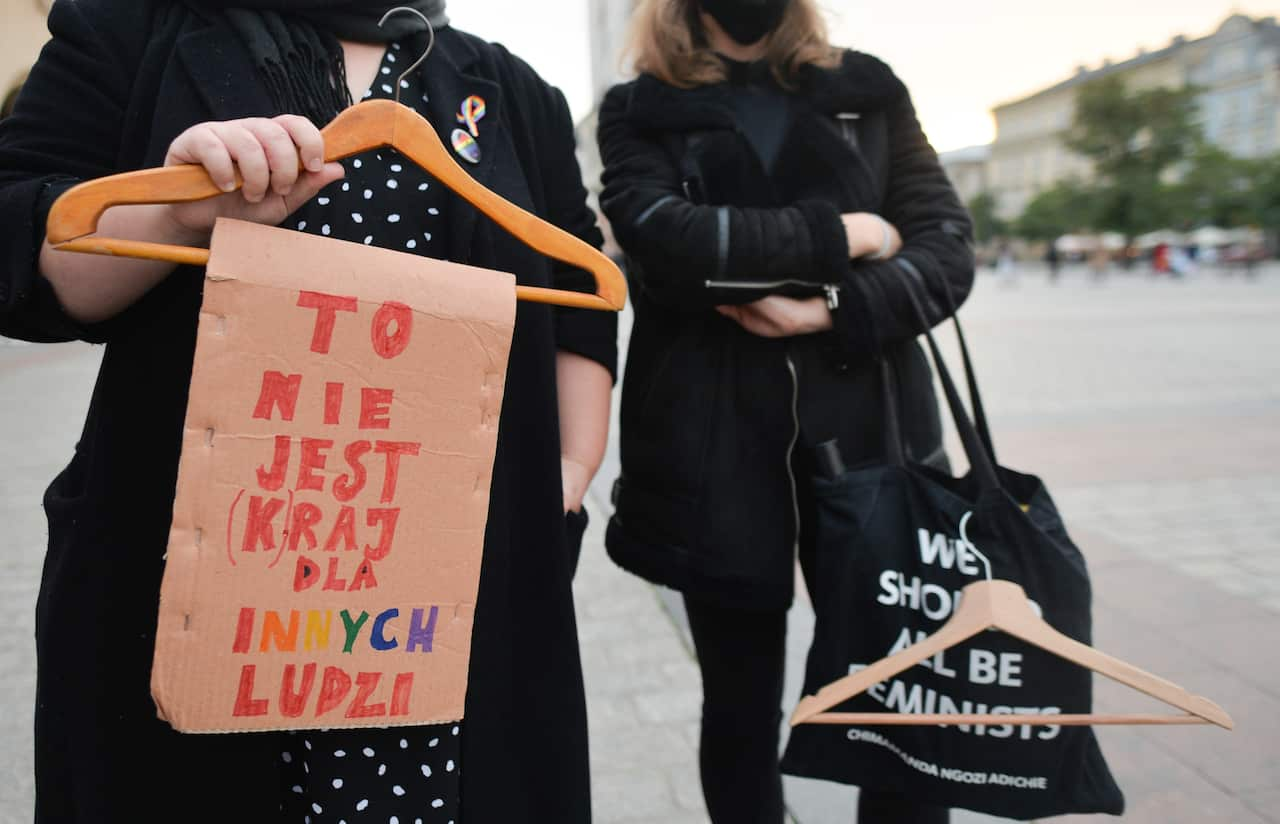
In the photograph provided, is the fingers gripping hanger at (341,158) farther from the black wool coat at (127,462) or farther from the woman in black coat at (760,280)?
the woman in black coat at (760,280)

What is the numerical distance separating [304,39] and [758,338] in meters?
0.87

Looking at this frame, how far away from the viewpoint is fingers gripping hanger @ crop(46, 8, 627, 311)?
86 centimetres

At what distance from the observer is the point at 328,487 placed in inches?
36.7

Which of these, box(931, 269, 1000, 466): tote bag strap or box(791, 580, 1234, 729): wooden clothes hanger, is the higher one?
box(931, 269, 1000, 466): tote bag strap

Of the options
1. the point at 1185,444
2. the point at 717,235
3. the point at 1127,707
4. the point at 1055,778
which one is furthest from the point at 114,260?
the point at 1185,444

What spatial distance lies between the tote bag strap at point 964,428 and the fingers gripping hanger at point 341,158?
675mm

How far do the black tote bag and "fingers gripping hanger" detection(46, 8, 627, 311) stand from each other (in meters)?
0.66

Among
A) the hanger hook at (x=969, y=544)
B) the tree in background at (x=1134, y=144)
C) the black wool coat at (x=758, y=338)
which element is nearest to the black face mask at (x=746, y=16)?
the black wool coat at (x=758, y=338)

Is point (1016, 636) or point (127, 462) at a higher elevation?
point (127, 462)

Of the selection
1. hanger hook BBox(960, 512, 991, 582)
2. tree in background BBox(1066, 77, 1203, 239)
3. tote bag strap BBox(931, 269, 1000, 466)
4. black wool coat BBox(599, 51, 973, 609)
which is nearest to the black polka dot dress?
black wool coat BBox(599, 51, 973, 609)

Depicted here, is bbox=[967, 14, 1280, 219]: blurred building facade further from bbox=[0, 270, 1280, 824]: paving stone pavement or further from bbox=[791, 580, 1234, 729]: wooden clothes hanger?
bbox=[791, 580, 1234, 729]: wooden clothes hanger

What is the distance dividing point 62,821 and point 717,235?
3.88ft

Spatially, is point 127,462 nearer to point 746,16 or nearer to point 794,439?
point 794,439


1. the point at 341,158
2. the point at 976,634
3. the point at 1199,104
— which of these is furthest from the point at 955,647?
the point at 1199,104
